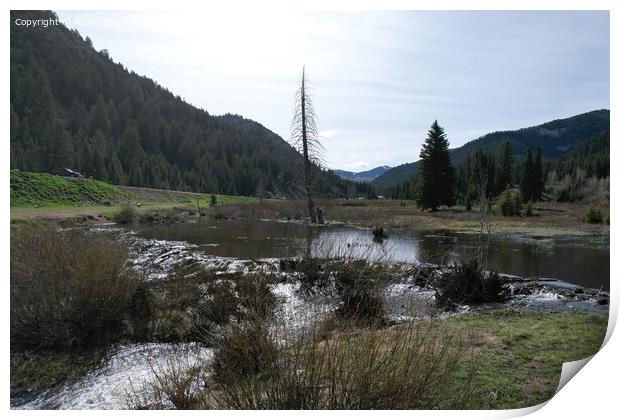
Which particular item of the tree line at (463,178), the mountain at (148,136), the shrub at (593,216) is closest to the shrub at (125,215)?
the tree line at (463,178)

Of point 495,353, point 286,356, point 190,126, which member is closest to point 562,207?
point 495,353

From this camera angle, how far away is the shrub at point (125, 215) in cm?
2842

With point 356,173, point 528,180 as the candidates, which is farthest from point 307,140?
point 528,180

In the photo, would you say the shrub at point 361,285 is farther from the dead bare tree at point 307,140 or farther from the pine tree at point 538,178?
the pine tree at point 538,178

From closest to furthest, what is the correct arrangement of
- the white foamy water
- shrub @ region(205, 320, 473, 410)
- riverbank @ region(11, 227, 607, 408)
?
shrub @ region(205, 320, 473, 410) < riverbank @ region(11, 227, 607, 408) < the white foamy water

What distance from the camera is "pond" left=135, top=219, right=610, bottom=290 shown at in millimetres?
11695

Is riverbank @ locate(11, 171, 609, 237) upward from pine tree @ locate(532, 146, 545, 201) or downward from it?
downward

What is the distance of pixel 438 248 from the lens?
17922mm

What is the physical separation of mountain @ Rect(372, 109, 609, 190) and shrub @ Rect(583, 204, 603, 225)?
8.11 feet

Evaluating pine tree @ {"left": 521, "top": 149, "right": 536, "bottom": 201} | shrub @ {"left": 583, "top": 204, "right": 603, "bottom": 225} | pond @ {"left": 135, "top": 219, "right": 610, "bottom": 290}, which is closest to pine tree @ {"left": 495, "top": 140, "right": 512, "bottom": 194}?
pine tree @ {"left": 521, "top": 149, "right": 536, "bottom": 201}

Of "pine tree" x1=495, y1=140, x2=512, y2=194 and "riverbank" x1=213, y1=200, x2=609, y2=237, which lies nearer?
"riverbank" x1=213, y1=200, x2=609, y2=237

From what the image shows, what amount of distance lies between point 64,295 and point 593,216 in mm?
16092

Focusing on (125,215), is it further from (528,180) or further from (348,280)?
(528,180)

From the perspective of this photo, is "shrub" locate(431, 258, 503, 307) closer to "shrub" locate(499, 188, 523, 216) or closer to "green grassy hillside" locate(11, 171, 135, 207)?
"green grassy hillside" locate(11, 171, 135, 207)
